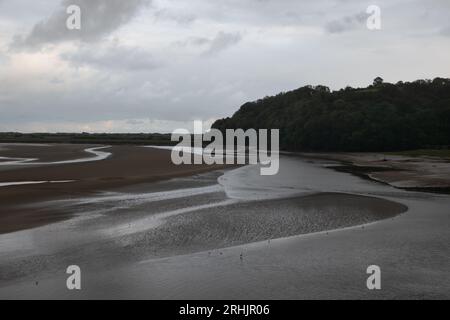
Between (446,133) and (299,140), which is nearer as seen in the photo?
(446,133)

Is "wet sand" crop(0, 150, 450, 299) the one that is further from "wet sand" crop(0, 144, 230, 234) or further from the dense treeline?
the dense treeline

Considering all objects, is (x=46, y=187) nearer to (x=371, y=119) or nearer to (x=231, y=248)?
(x=231, y=248)

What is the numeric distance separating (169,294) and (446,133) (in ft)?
285

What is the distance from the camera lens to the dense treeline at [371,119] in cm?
8750

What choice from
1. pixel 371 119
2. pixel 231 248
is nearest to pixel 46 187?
pixel 231 248

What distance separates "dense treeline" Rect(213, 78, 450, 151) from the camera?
8750 cm

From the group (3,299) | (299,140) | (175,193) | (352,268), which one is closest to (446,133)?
(299,140)

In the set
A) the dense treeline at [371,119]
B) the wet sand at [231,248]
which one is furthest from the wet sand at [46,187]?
the dense treeline at [371,119]

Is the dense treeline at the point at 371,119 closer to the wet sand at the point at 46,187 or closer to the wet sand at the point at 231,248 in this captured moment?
the wet sand at the point at 46,187

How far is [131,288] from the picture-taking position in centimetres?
980

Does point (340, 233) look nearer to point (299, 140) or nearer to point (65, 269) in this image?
point (65, 269)

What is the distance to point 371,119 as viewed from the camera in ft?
307

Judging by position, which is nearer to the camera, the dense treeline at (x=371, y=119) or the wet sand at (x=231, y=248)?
the wet sand at (x=231, y=248)
